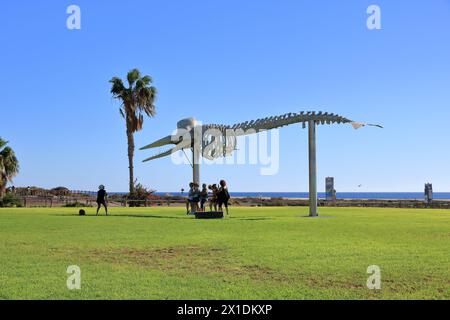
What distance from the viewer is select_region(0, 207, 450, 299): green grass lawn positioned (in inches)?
285

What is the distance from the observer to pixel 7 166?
41.2 metres

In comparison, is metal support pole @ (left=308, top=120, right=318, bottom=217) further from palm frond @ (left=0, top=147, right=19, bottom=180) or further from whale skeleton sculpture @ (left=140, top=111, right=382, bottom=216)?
palm frond @ (left=0, top=147, right=19, bottom=180)

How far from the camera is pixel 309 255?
10422 millimetres

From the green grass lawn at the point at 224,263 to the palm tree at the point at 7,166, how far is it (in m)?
27.3

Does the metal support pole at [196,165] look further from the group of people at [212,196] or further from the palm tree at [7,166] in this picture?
the palm tree at [7,166]

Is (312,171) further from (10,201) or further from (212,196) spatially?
(10,201)

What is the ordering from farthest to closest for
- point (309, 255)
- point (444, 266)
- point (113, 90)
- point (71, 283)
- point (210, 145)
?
point (113, 90) → point (210, 145) → point (309, 255) → point (444, 266) → point (71, 283)

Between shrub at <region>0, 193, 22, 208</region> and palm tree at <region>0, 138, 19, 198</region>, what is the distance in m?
1.87

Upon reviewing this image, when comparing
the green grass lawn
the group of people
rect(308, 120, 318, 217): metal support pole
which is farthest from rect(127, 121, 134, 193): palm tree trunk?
the green grass lawn

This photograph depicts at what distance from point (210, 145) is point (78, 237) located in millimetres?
16809

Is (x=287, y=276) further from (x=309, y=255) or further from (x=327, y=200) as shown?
(x=327, y=200)

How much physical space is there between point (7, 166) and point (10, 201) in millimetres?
3589

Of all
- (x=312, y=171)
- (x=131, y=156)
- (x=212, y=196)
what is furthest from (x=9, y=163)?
(x=312, y=171)
